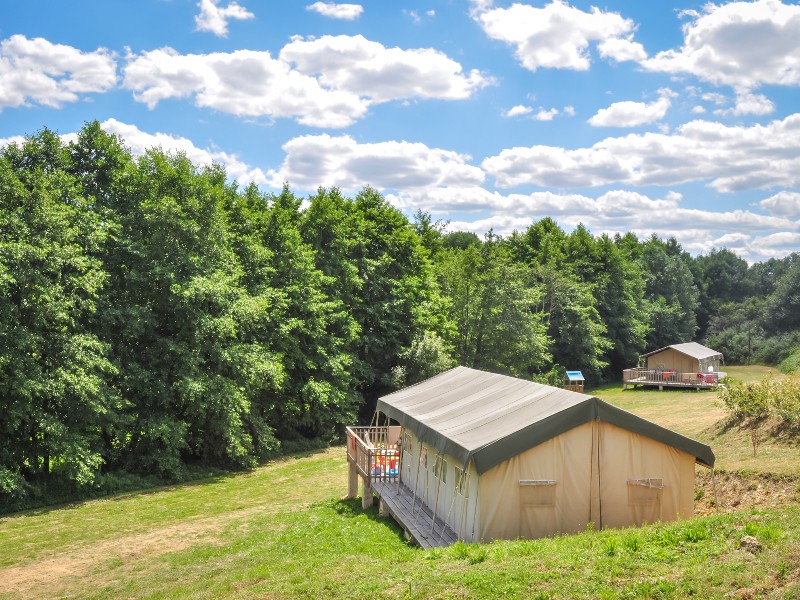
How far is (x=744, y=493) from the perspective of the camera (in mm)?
15953

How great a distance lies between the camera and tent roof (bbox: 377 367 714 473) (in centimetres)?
1284

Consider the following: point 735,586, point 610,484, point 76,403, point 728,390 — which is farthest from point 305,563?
point 728,390

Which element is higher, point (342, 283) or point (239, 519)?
point (342, 283)

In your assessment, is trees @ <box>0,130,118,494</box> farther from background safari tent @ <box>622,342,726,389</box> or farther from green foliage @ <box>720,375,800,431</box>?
background safari tent @ <box>622,342,726,389</box>

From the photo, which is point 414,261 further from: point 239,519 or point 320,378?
point 239,519

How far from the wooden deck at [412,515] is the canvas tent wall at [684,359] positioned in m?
37.5

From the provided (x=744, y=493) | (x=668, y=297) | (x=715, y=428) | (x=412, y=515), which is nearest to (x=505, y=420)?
(x=412, y=515)

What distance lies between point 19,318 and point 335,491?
40.5ft

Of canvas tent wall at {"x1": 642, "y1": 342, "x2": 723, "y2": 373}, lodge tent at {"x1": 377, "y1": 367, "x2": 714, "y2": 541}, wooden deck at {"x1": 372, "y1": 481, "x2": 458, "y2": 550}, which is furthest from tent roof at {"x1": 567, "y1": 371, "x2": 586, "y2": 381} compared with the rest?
lodge tent at {"x1": 377, "y1": 367, "x2": 714, "y2": 541}

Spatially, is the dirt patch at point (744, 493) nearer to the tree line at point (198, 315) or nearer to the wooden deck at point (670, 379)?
the tree line at point (198, 315)

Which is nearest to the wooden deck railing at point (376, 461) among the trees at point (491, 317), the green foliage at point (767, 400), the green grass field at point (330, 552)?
the green grass field at point (330, 552)

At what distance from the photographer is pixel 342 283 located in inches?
1539

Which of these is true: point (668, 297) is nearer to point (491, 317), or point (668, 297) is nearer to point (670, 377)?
point (670, 377)

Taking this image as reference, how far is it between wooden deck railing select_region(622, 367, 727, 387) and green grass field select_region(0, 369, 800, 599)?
20.8m
